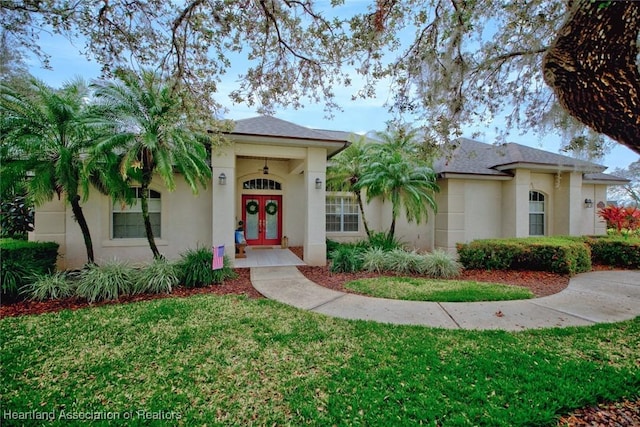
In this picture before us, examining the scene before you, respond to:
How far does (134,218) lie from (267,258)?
471 centimetres

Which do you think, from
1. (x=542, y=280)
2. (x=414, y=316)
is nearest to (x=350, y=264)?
(x=414, y=316)

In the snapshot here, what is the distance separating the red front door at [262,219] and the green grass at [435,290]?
20.8ft

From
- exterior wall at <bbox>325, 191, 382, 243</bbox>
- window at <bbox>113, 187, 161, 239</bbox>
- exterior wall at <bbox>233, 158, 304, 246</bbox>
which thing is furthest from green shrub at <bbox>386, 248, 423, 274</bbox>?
window at <bbox>113, 187, 161, 239</bbox>

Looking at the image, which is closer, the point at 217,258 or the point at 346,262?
the point at 217,258

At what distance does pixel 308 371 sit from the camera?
3.43m

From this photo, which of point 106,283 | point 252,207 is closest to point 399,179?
point 252,207

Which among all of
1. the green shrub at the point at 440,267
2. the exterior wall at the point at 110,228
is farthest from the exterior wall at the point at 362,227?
the exterior wall at the point at 110,228

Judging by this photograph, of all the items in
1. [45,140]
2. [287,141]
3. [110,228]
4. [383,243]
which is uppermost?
[287,141]

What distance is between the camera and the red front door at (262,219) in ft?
41.8

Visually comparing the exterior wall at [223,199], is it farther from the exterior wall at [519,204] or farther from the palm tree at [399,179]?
the exterior wall at [519,204]

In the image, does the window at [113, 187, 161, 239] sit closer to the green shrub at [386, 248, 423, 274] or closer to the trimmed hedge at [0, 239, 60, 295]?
the trimmed hedge at [0, 239, 60, 295]

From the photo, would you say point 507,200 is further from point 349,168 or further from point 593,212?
point 349,168

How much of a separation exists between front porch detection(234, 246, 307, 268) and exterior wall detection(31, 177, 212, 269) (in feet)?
5.51

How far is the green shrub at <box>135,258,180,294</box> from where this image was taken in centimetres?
680
